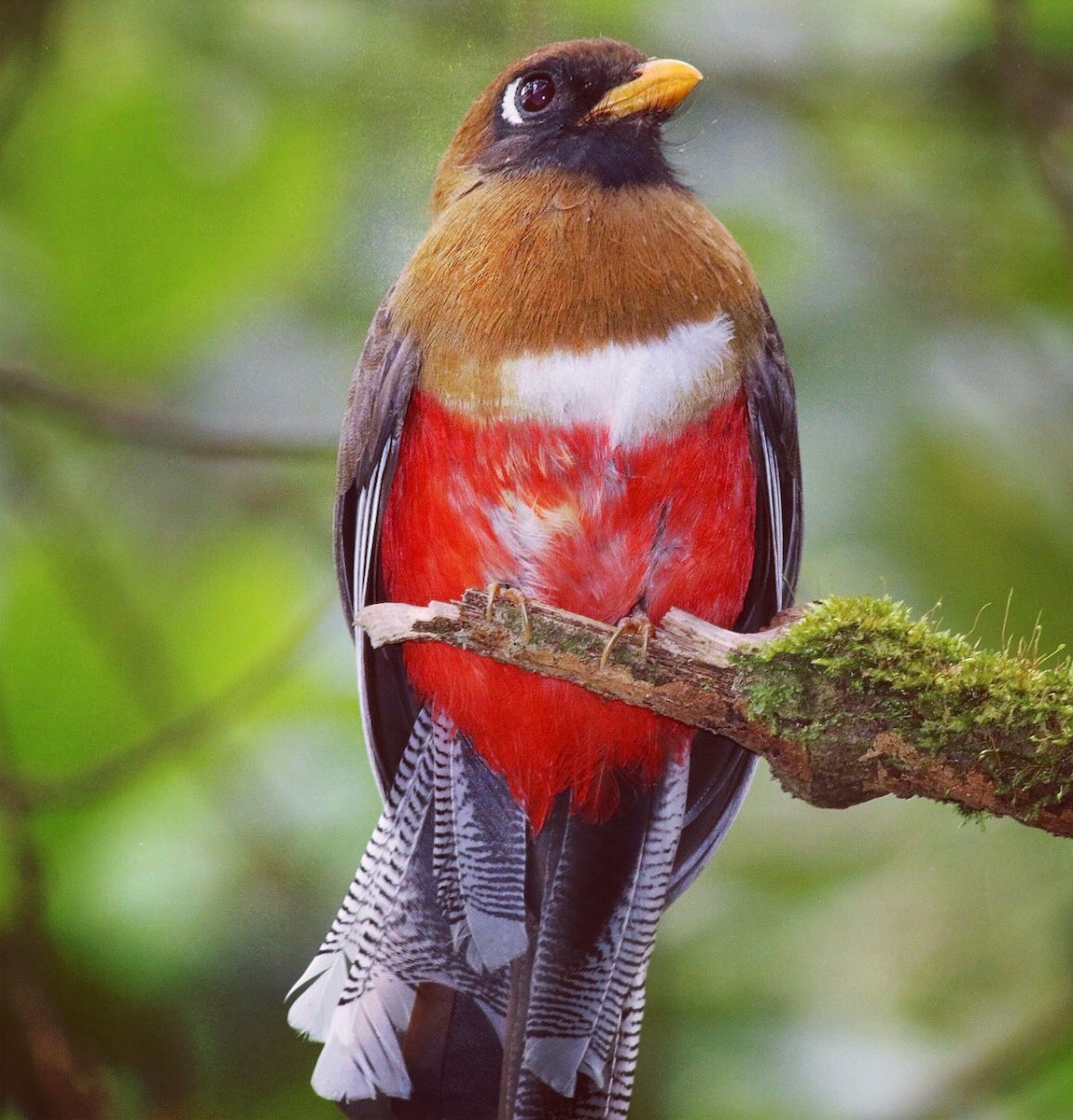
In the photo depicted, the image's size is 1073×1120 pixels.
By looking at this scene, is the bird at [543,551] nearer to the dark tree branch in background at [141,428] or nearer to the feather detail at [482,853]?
the feather detail at [482,853]

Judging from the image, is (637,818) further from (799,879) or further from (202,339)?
(202,339)

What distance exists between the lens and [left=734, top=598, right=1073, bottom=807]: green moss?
1.63 m

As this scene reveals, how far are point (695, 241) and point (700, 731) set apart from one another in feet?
2.56

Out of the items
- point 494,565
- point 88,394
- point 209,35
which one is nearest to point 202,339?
point 88,394

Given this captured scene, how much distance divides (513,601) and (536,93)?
0.82 metres

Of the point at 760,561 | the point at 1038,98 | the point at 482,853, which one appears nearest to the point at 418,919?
the point at 482,853

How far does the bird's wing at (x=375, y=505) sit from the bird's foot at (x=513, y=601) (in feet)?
1.12

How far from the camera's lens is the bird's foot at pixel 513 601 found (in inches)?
69.7

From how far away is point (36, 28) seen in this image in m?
2.40

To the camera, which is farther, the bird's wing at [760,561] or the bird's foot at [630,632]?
the bird's wing at [760,561]

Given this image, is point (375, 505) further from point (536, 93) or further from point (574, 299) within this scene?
point (536, 93)

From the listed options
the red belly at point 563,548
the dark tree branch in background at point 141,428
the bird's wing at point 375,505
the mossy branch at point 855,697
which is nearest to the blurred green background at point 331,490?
the dark tree branch in background at point 141,428

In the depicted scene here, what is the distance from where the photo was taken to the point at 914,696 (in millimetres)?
1648

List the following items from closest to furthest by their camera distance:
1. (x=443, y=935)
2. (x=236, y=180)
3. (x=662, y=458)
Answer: (x=662, y=458) → (x=443, y=935) → (x=236, y=180)
